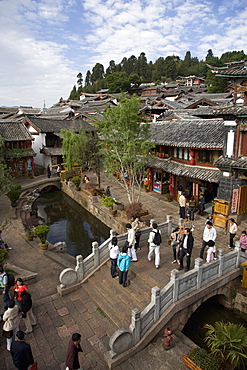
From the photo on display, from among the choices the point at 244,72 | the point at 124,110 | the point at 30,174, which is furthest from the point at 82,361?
the point at 30,174

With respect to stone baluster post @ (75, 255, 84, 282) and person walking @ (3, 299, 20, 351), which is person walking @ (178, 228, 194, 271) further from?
person walking @ (3, 299, 20, 351)

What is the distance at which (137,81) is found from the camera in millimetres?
78438

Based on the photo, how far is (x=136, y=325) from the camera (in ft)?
24.7

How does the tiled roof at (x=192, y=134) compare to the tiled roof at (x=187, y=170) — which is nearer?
the tiled roof at (x=187, y=170)

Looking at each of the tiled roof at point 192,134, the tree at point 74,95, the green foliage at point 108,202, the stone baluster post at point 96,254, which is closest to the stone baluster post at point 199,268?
the stone baluster post at point 96,254

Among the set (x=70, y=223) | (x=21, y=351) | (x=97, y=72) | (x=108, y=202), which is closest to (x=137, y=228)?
(x=21, y=351)

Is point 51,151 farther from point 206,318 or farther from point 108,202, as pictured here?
point 206,318

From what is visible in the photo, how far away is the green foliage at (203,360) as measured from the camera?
22.8 feet

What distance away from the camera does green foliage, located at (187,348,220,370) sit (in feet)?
22.8

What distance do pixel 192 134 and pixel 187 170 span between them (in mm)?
2907

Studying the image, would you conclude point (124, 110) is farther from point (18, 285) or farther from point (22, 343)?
point (22, 343)

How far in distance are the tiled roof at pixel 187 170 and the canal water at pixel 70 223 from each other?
6.73m

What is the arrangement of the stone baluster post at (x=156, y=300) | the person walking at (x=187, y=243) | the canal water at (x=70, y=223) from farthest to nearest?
1. the canal water at (x=70, y=223)
2. the person walking at (x=187, y=243)
3. the stone baluster post at (x=156, y=300)

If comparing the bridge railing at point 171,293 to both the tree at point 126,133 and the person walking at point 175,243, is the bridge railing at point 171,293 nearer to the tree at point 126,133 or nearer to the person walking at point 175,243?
the person walking at point 175,243
